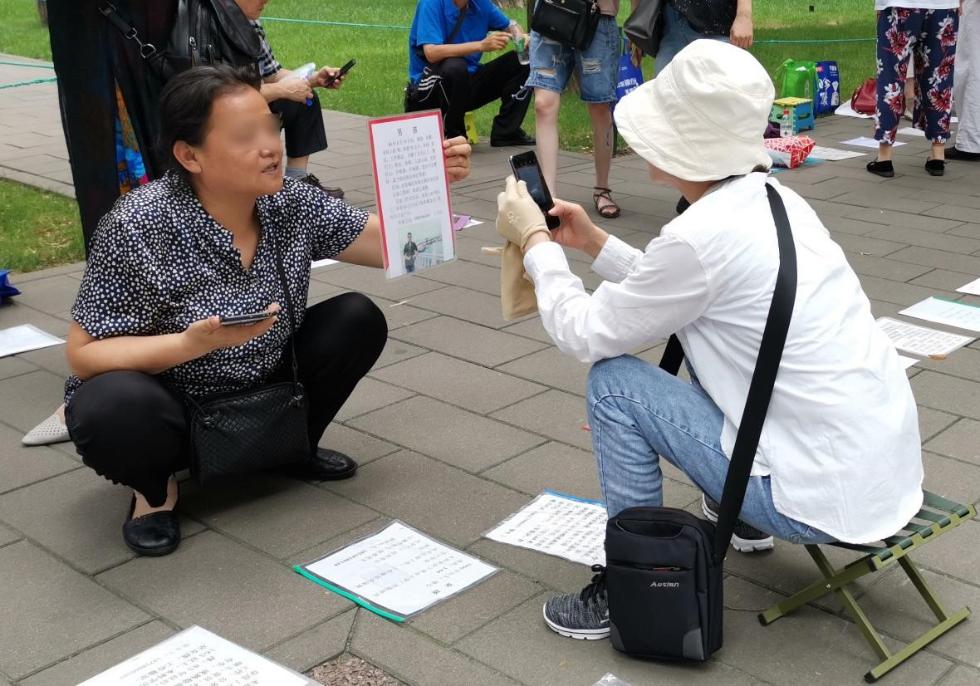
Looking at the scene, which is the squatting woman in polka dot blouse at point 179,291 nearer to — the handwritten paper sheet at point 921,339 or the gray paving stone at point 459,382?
the gray paving stone at point 459,382

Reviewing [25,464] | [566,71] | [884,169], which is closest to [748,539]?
[25,464]

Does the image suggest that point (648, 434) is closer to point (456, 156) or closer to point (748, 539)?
point (748, 539)

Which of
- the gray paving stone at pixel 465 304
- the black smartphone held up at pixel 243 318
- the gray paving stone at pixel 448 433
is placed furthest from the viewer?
the gray paving stone at pixel 465 304

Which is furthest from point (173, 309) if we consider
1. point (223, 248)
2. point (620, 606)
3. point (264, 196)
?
point (620, 606)

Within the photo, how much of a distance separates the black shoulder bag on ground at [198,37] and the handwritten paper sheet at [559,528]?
6.16ft

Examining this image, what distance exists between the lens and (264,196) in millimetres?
3281

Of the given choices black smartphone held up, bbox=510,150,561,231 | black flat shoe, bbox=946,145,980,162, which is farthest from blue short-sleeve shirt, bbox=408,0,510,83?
black smartphone held up, bbox=510,150,561,231

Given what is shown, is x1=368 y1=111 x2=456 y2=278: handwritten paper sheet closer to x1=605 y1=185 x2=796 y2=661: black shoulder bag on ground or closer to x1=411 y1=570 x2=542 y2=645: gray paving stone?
x1=411 y1=570 x2=542 y2=645: gray paving stone

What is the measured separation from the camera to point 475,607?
2.88 meters

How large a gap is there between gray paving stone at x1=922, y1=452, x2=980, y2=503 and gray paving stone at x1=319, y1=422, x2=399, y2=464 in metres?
1.63

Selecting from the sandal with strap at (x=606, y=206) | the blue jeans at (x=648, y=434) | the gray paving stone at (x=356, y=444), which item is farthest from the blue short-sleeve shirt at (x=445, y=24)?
the blue jeans at (x=648, y=434)

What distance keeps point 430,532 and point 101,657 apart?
36.8 inches

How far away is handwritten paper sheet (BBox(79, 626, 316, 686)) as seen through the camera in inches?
102

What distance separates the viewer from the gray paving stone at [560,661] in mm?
2588
